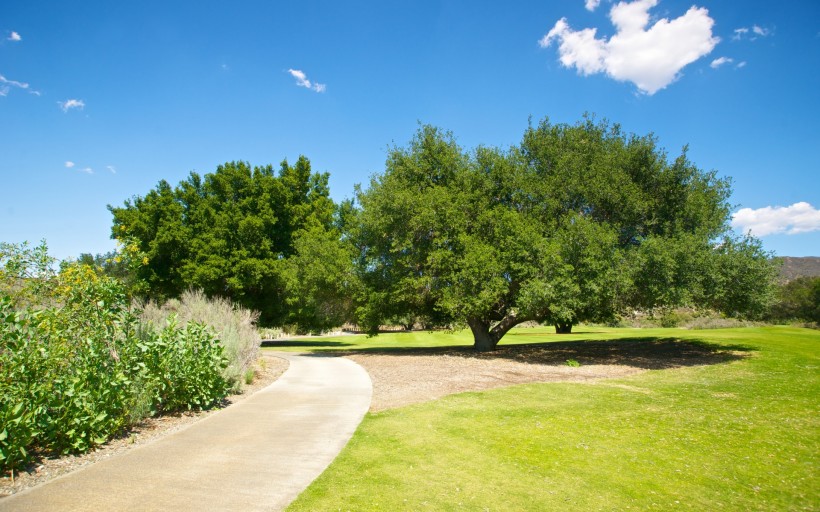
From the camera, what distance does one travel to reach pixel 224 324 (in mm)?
13422

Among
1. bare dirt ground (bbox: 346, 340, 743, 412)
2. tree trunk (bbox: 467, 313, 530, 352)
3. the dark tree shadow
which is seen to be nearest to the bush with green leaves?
bare dirt ground (bbox: 346, 340, 743, 412)

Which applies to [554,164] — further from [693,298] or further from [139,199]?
[139,199]

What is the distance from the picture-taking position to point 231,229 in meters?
31.0

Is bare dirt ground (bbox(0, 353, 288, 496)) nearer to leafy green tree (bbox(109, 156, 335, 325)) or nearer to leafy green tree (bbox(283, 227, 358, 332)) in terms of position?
leafy green tree (bbox(283, 227, 358, 332))

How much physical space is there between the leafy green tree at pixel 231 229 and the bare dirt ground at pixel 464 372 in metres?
12.6

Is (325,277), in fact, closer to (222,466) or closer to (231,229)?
(231,229)

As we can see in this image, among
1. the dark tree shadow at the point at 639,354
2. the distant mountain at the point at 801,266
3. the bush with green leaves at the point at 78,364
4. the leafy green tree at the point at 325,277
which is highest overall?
the distant mountain at the point at 801,266

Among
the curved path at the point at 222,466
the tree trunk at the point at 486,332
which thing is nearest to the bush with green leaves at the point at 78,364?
the curved path at the point at 222,466

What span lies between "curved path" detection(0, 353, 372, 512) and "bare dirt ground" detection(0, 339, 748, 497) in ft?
1.45

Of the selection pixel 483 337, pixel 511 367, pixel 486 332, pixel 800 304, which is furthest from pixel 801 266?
pixel 511 367

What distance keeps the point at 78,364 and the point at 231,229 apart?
25.6m

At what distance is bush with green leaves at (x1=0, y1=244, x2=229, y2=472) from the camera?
570 cm

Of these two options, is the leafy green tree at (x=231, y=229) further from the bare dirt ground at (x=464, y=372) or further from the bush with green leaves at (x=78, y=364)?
the bush with green leaves at (x=78, y=364)

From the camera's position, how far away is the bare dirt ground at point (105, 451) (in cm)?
537
